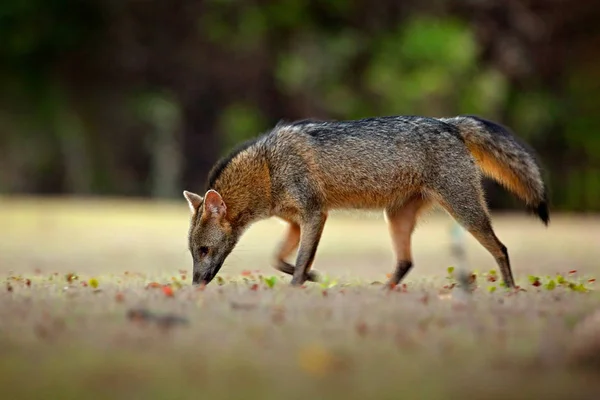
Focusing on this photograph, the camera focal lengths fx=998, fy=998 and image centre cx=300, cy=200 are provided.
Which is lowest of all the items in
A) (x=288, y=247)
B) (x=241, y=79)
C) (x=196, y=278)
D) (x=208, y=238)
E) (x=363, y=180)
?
(x=241, y=79)

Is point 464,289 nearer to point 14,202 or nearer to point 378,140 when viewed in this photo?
point 378,140

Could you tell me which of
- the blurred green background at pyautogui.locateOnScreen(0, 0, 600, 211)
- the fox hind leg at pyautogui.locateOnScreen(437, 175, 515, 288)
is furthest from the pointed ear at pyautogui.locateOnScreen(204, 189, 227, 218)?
the blurred green background at pyautogui.locateOnScreen(0, 0, 600, 211)

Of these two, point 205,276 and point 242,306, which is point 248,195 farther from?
point 242,306

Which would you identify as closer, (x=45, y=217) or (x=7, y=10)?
(x=45, y=217)

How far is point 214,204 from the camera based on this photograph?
8.90 meters

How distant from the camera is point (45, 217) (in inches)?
813

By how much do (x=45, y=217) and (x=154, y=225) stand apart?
2.44 metres

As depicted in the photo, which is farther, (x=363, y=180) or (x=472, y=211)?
(x=363, y=180)

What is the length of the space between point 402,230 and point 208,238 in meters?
1.79

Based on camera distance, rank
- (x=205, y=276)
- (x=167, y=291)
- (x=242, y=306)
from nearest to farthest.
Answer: (x=242, y=306) < (x=167, y=291) < (x=205, y=276)

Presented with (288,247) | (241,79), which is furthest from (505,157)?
(241,79)

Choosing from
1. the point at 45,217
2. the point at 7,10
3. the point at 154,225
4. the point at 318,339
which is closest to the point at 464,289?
the point at 318,339

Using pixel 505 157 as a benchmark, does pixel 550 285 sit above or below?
below

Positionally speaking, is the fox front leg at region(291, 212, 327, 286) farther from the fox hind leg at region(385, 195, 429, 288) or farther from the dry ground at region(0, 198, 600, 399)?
the fox hind leg at region(385, 195, 429, 288)
